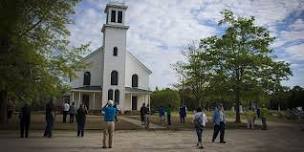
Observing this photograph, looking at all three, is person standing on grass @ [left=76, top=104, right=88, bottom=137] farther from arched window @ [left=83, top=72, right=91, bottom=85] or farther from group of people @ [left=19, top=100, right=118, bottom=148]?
arched window @ [left=83, top=72, right=91, bottom=85]

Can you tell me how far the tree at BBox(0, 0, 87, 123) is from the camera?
21.3 metres

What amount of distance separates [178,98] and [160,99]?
11.6 feet

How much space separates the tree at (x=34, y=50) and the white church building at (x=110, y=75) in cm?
2433

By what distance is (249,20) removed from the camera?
3250cm

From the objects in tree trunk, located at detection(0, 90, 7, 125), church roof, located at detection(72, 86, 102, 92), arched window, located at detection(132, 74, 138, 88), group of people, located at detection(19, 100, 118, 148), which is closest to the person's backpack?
group of people, located at detection(19, 100, 118, 148)

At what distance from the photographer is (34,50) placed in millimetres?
22859

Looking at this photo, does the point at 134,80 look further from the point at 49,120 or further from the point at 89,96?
the point at 49,120

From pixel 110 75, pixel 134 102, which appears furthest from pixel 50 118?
pixel 134 102

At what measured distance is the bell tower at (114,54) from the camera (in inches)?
1976

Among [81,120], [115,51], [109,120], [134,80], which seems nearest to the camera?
[109,120]

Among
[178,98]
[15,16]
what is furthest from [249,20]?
[178,98]

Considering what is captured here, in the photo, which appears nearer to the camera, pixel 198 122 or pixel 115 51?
pixel 198 122

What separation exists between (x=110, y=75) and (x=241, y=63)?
23072 millimetres

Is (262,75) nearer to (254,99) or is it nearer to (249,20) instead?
(254,99)
